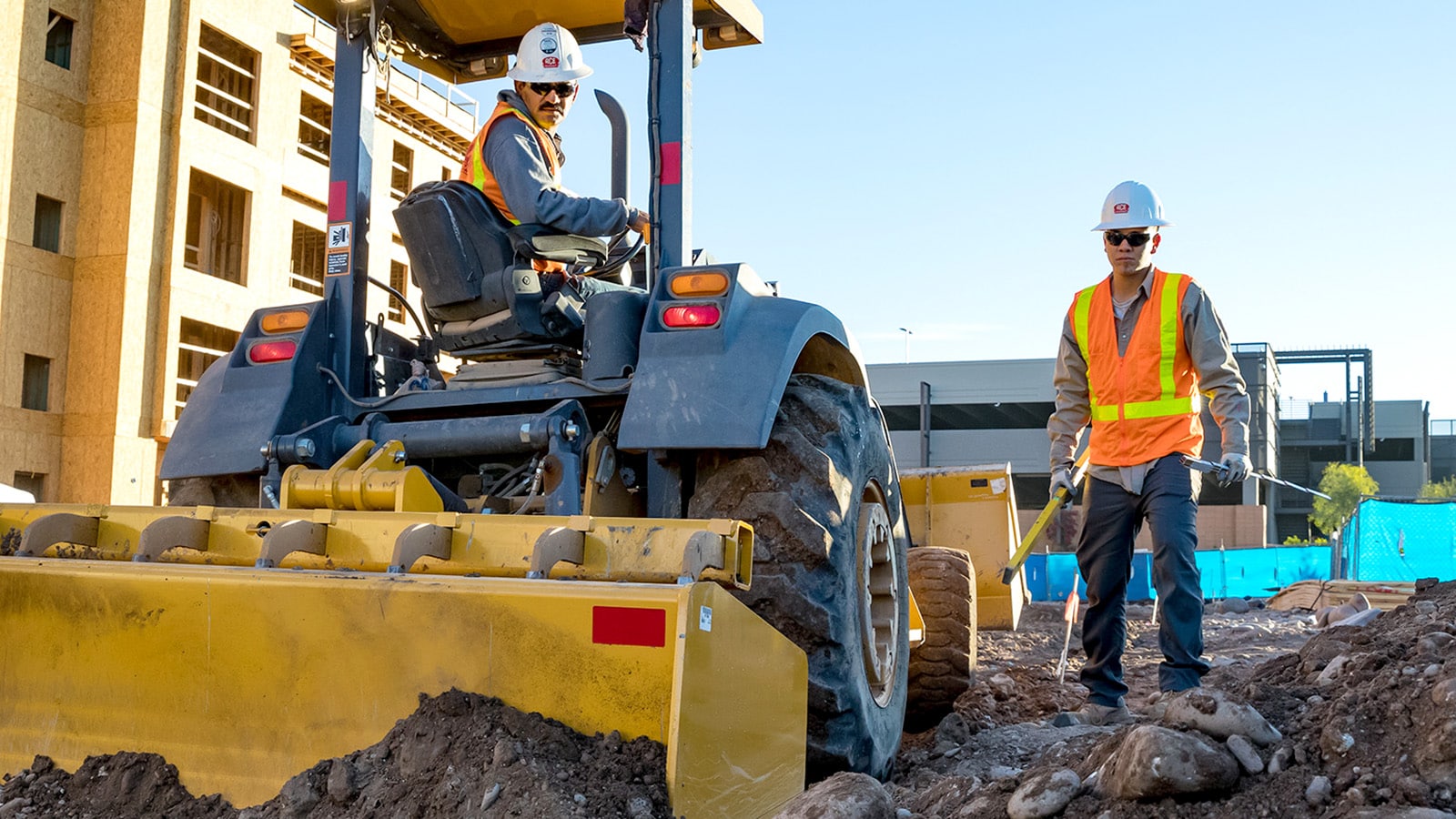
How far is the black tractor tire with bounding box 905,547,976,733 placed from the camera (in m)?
5.55

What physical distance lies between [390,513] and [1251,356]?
47.2 meters

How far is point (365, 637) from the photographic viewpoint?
132 inches

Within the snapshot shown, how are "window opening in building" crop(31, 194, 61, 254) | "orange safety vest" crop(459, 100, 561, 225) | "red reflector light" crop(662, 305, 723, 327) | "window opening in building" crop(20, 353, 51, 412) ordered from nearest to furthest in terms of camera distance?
"red reflector light" crop(662, 305, 723, 327) < "orange safety vest" crop(459, 100, 561, 225) < "window opening in building" crop(20, 353, 51, 412) < "window opening in building" crop(31, 194, 61, 254)

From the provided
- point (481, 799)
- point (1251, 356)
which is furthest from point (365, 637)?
point (1251, 356)

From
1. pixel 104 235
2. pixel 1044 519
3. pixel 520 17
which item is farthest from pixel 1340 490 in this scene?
pixel 520 17

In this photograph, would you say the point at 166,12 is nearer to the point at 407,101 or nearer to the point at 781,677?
the point at 407,101

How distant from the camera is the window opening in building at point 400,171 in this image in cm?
2647

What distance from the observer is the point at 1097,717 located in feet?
17.3

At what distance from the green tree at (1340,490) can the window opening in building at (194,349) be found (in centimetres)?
3927

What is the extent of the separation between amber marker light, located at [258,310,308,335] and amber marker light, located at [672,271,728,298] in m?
1.50

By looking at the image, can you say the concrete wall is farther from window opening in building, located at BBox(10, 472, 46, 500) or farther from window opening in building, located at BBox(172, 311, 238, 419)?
window opening in building, located at BBox(172, 311, 238, 419)

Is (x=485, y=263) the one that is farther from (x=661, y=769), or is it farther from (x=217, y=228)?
(x=217, y=228)

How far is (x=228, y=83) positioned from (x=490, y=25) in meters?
21.1

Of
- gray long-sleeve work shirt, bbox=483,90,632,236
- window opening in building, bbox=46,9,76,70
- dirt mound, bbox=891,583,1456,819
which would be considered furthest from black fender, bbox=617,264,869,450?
window opening in building, bbox=46,9,76,70
